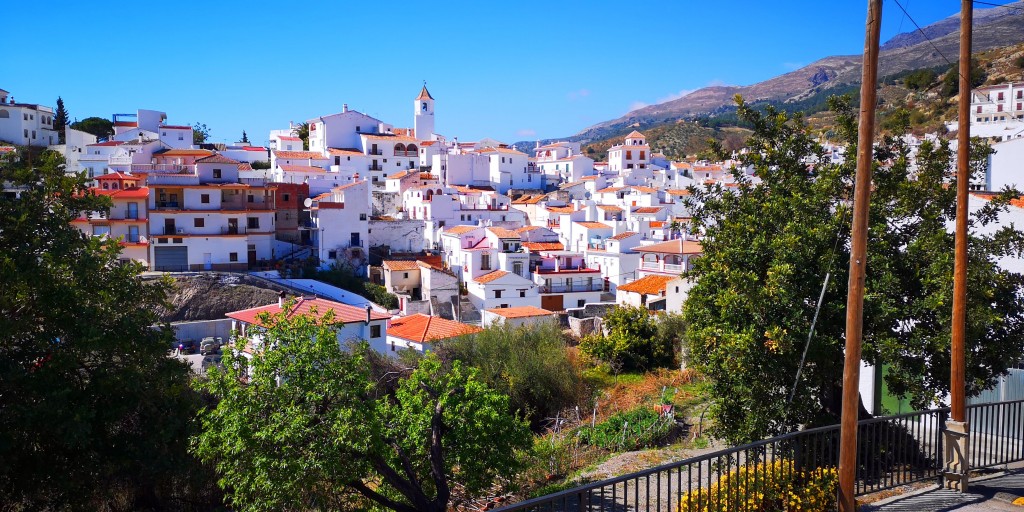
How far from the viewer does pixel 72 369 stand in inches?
472

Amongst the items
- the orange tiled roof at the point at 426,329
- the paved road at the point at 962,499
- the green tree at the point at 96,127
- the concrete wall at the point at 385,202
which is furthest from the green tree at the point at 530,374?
the green tree at the point at 96,127

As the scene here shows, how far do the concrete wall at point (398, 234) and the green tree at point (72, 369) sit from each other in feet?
121

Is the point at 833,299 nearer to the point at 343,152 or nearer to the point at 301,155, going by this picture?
the point at 301,155

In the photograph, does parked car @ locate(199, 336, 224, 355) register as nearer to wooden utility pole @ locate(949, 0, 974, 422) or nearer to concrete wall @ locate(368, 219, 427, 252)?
concrete wall @ locate(368, 219, 427, 252)

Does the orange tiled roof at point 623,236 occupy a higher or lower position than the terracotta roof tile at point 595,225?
lower

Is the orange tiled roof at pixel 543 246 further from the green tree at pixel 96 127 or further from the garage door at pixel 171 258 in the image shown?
the green tree at pixel 96 127

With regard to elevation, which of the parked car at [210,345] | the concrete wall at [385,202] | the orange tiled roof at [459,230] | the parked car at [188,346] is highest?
the concrete wall at [385,202]

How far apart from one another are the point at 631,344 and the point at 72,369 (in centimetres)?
1788

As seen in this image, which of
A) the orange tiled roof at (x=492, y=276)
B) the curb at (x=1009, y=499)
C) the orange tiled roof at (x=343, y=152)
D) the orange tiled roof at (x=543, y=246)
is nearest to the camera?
the curb at (x=1009, y=499)

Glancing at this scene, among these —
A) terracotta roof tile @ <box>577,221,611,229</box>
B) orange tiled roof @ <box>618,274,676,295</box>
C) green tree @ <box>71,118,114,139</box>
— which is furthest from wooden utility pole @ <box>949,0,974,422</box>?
green tree @ <box>71,118,114,139</box>

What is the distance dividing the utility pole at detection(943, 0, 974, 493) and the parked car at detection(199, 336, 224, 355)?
2757 centimetres

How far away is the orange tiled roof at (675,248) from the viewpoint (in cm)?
3988

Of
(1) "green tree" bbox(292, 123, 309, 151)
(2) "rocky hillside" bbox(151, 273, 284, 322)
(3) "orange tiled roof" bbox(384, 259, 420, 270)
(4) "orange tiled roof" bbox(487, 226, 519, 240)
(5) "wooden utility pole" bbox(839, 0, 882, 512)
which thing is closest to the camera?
(5) "wooden utility pole" bbox(839, 0, 882, 512)

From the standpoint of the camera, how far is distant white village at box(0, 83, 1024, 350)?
132ft
